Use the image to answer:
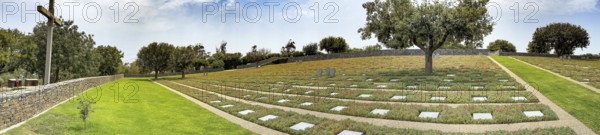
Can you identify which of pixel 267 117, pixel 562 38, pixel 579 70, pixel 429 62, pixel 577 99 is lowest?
pixel 267 117

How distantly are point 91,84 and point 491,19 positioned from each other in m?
35.1

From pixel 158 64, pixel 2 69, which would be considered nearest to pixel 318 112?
pixel 2 69

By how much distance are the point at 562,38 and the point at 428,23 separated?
57563 millimetres

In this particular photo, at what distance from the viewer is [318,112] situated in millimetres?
13984

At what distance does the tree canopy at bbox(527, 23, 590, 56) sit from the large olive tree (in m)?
51.0

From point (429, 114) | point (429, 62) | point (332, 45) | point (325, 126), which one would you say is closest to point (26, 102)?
point (325, 126)

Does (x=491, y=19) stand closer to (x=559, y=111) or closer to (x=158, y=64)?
(x=559, y=111)

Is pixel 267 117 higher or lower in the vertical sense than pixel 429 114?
lower

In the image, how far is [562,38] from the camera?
67.4 metres

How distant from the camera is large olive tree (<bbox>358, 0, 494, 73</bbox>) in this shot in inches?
1099

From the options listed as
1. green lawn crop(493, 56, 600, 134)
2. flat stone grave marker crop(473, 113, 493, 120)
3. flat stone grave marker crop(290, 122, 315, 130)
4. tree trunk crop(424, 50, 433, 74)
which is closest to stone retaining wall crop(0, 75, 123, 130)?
flat stone grave marker crop(290, 122, 315, 130)

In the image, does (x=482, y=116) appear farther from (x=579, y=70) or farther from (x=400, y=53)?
(x=400, y=53)

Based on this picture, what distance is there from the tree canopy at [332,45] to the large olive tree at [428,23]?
201ft

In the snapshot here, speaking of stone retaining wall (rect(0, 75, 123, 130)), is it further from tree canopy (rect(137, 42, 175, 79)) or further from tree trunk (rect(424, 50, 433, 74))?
tree canopy (rect(137, 42, 175, 79))
